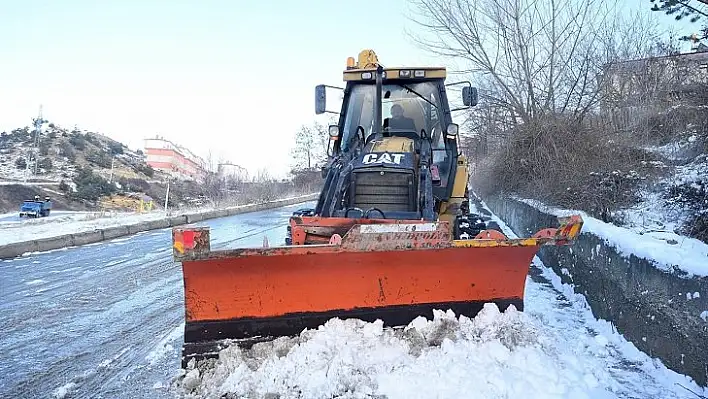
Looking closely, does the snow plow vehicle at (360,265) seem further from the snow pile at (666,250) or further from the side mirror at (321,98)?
the side mirror at (321,98)

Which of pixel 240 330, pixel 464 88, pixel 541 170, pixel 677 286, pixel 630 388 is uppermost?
pixel 464 88

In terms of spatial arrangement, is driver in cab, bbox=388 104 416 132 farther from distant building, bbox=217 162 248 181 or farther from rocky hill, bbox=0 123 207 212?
distant building, bbox=217 162 248 181

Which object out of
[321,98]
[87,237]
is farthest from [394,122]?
[87,237]

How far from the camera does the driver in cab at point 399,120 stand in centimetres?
658

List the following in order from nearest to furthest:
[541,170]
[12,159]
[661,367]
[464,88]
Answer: [661,367], [464,88], [541,170], [12,159]

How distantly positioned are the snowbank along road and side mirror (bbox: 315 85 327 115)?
2.82 metres

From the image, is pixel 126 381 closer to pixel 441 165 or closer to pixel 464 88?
pixel 441 165

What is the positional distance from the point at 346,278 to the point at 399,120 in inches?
111

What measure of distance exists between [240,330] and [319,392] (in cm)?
103

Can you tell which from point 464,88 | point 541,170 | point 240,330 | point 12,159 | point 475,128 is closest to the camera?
point 240,330

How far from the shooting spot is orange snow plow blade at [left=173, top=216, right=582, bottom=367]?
4000 mm

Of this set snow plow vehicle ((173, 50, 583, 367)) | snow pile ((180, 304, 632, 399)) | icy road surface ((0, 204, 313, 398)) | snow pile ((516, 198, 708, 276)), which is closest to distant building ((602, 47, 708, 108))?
snow pile ((516, 198, 708, 276))

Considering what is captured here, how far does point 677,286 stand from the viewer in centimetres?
371

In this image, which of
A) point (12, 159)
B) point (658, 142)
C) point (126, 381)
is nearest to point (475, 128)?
point (658, 142)
